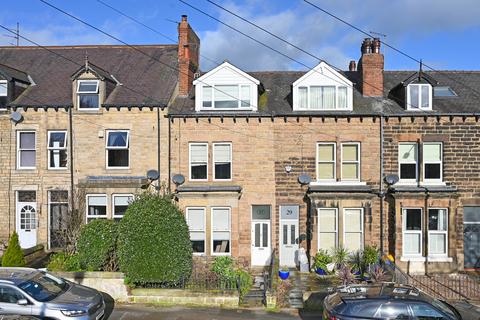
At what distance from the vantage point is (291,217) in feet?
73.3

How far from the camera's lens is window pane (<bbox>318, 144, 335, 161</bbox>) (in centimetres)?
2253

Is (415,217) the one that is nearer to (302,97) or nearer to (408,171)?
(408,171)

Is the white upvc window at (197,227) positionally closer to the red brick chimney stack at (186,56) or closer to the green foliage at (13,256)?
the red brick chimney stack at (186,56)

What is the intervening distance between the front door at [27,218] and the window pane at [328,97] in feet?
48.3

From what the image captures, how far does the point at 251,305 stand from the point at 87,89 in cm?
1334

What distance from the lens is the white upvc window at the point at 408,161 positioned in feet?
73.2

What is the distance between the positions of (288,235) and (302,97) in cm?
655

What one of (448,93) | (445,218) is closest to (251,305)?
(445,218)

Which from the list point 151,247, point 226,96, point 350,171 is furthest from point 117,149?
point 350,171

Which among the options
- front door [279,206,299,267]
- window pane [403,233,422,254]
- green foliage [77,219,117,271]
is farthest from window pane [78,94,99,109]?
window pane [403,233,422,254]

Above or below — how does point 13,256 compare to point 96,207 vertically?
below

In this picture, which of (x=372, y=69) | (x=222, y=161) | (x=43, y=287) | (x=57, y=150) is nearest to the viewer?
(x=43, y=287)

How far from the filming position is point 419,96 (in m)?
22.6

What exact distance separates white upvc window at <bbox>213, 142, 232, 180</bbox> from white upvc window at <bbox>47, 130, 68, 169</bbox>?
7228 millimetres
